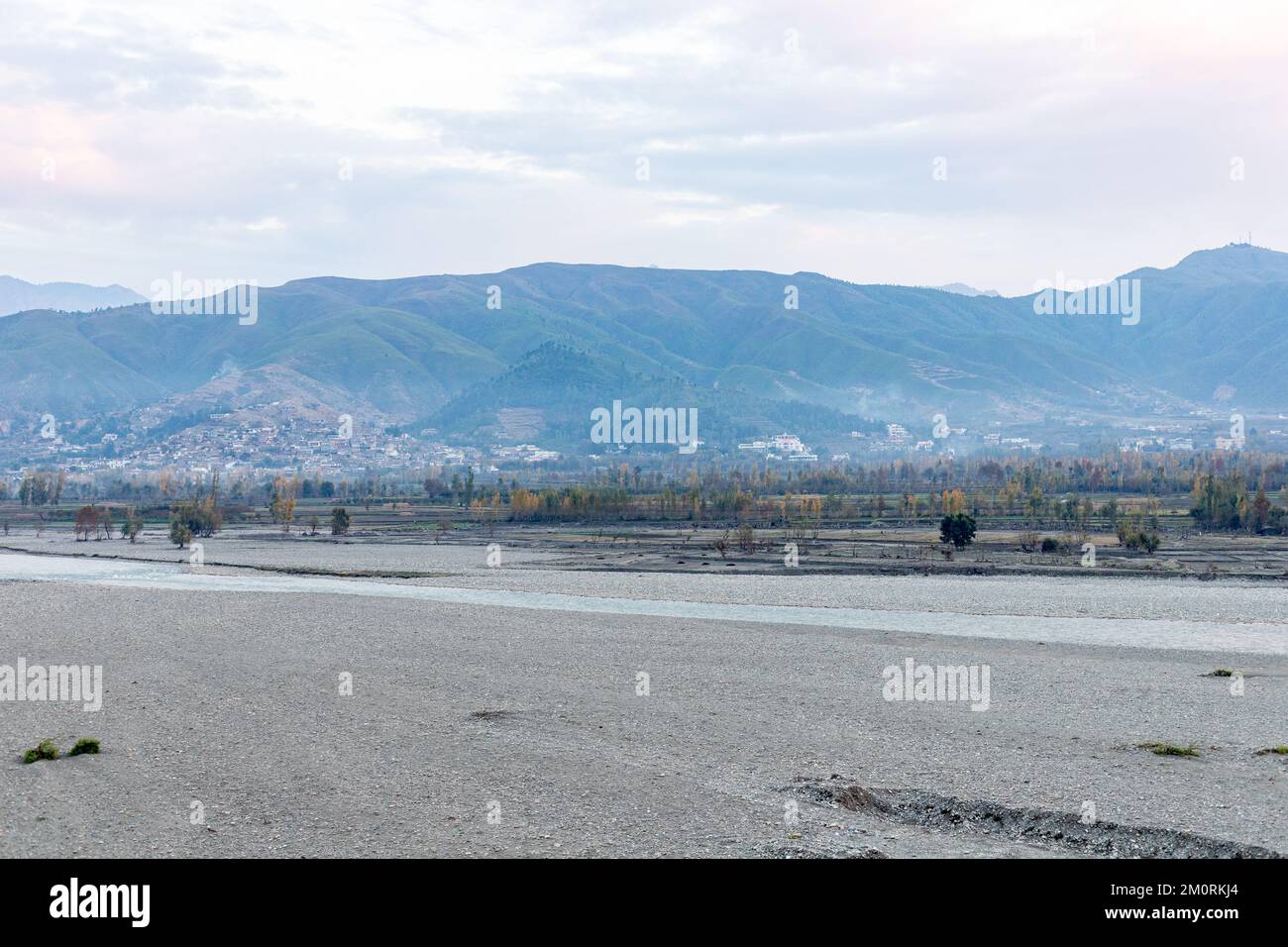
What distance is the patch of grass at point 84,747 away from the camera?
19875 millimetres

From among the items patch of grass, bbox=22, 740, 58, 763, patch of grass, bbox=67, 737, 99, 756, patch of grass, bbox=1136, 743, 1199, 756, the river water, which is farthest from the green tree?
patch of grass, bbox=22, 740, 58, 763

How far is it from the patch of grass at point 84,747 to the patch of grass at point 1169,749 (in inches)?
673

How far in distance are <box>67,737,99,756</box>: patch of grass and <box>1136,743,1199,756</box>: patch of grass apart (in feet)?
56.1

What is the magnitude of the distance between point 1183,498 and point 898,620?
8216 centimetres

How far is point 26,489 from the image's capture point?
142 metres

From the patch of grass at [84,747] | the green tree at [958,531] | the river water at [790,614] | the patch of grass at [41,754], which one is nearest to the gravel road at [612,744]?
the patch of grass at [41,754]

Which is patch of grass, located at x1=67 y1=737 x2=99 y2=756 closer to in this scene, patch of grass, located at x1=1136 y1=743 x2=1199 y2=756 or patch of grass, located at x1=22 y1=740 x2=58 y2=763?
patch of grass, located at x1=22 y1=740 x2=58 y2=763

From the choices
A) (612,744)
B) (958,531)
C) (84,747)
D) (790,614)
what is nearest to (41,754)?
(84,747)

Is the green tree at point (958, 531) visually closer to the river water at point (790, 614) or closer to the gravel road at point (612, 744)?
the river water at point (790, 614)

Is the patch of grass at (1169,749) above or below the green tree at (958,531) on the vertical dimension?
below

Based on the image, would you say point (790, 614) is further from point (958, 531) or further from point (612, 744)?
point (958, 531)

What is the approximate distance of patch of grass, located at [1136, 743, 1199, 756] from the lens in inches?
773

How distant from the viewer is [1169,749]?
1977 centimetres

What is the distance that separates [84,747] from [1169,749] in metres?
17.6
